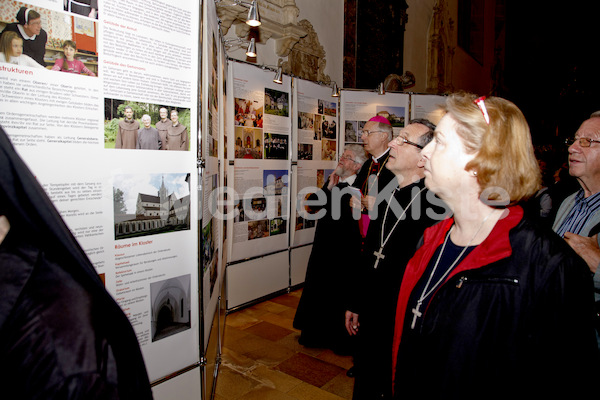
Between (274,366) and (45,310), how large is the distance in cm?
305

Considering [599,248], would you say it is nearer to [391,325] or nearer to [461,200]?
[461,200]

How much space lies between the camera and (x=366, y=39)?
7.64m

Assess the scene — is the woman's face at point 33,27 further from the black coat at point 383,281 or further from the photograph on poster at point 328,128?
the photograph on poster at point 328,128

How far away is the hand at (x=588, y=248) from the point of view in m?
1.83

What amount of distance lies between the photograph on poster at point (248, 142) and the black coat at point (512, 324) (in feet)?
11.4

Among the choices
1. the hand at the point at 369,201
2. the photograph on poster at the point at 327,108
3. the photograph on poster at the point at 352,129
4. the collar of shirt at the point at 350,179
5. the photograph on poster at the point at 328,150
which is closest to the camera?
the hand at the point at 369,201

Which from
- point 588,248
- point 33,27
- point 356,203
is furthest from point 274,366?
point 33,27

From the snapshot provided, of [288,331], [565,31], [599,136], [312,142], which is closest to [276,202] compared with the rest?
[312,142]

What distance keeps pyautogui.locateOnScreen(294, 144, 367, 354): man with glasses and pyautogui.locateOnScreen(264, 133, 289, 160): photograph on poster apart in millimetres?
1236

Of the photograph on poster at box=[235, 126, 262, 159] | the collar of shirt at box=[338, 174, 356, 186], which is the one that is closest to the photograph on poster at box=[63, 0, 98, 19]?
the photograph on poster at box=[235, 126, 262, 159]

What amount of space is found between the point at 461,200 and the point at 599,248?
94 centimetres

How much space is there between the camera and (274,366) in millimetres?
3500

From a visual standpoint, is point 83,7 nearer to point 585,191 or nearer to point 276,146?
point 585,191

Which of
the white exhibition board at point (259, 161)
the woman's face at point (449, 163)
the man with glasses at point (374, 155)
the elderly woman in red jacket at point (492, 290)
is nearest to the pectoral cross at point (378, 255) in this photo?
the elderly woman in red jacket at point (492, 290)
